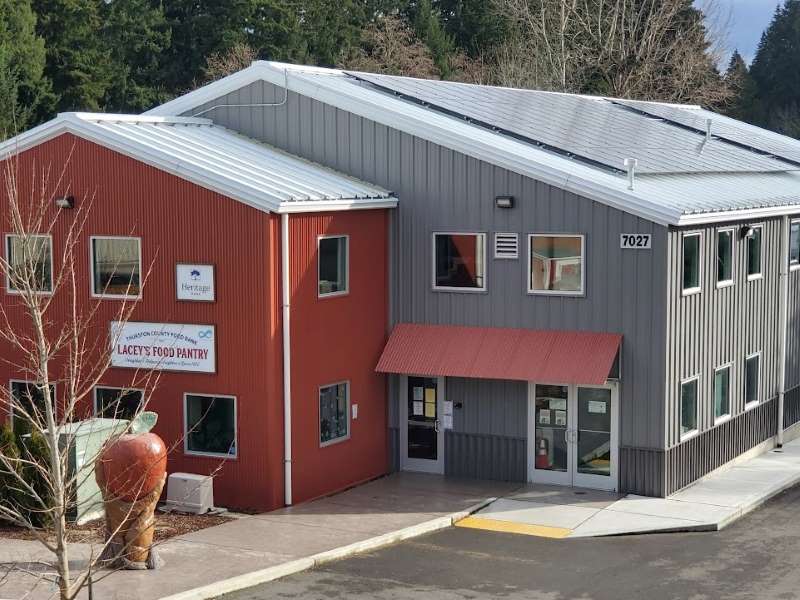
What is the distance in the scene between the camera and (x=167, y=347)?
2230 centimetres

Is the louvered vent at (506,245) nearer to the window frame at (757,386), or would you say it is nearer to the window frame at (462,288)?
the window frame at (462,288)

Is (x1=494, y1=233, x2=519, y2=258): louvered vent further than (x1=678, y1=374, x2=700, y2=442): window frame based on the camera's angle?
Yes

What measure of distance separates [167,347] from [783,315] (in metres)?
13.6

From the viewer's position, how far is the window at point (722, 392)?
24.8 metres

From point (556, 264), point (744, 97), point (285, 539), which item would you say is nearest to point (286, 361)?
point (285, 539)

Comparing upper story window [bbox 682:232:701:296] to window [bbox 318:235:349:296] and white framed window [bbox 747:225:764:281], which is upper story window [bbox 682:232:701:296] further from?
window [bbox 318:235:349:296]

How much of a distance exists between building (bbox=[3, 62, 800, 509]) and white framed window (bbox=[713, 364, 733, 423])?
3.2 inches

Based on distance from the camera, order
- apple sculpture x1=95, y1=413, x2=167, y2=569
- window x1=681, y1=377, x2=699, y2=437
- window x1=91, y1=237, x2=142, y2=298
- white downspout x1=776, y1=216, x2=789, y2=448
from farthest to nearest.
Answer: white downspout x1=776, y1=216, x2=789, y2=448 < window x1=681, y1=377, x2=699, y2=437 < window x1=91, y1=237, x2=142, y2=298 < apple sculpture x1=95, y1=413, x2=167, y2=569

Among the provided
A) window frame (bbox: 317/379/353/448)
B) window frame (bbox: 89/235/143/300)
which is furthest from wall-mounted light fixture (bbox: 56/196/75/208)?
window frame (bbox: 317/379/353/448)

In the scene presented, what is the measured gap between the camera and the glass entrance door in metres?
24.4

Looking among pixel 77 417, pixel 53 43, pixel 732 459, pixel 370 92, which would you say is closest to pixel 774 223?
pixel 732 459

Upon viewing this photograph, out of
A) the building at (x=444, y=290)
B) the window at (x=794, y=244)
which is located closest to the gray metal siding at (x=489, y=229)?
the building at (x=444, y=290)

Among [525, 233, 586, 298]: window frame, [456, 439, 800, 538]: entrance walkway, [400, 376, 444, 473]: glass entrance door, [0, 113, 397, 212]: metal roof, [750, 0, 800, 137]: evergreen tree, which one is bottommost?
[456, 439, 800, 538]: entrance walkway

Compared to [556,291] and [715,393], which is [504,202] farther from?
[715,393]
